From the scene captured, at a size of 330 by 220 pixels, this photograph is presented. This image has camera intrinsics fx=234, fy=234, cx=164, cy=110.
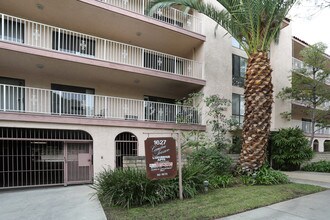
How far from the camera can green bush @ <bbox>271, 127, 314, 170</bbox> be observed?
13.5m

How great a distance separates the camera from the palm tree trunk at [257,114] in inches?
396

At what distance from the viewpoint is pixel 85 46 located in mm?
13672

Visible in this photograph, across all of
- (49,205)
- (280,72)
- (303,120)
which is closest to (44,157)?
(49,205)

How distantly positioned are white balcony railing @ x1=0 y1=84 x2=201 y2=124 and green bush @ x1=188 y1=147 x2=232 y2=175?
410 centimetres

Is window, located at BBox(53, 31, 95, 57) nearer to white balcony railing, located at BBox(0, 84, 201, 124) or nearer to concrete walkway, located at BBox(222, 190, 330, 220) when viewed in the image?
white balcony railing, located at BBox(0, 84, 201, 124)

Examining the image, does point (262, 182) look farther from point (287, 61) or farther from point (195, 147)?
point (287, 61)

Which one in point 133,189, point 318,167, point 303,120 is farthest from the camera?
point 303,120

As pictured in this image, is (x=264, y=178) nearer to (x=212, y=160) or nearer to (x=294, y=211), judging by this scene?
(x=212, y=160)

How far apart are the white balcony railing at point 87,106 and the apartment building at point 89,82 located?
0.05m

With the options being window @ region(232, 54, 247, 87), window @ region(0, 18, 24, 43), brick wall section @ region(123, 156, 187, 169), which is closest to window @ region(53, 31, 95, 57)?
window @ region(0, 18, 24, 43)

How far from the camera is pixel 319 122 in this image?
18.4 metres

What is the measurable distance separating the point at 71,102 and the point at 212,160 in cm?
785

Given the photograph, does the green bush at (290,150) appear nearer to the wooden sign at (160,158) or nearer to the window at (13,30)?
the wooden sign at (160,158)

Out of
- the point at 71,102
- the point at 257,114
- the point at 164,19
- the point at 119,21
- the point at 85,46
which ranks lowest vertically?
the point at 257,114
